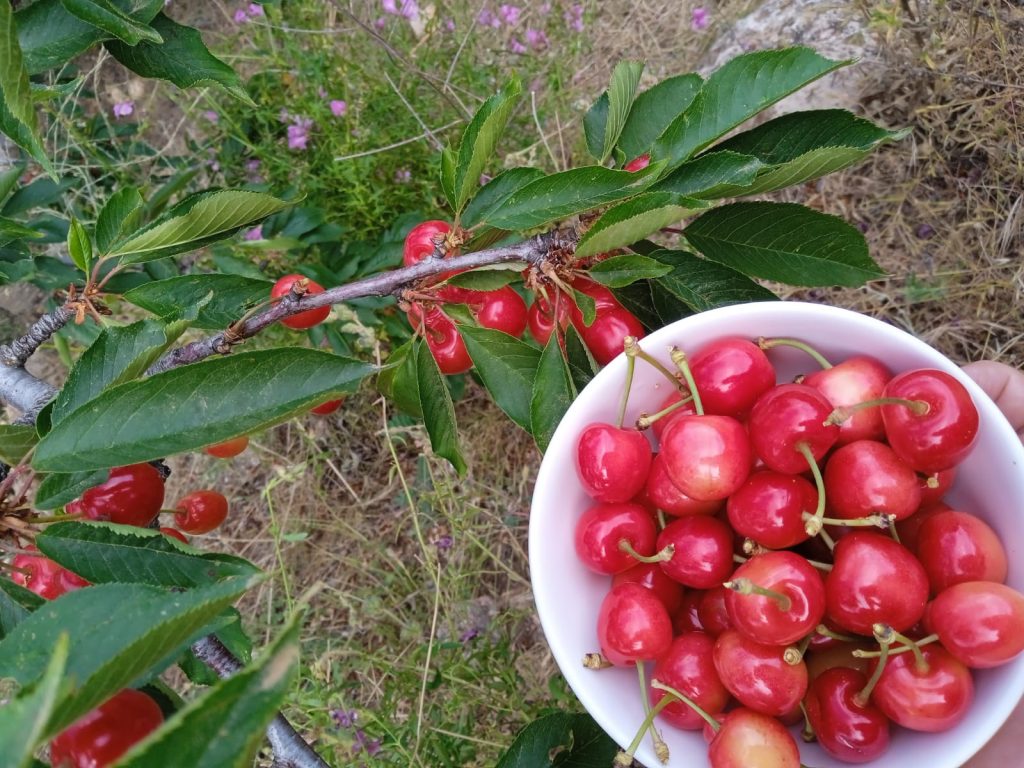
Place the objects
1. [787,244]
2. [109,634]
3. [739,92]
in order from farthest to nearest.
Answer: [787,244] < [739,92] < [109,634]

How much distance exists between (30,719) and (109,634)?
212mm

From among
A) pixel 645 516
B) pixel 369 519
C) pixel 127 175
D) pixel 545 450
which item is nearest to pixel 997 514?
pixel 645 516

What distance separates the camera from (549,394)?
98cm

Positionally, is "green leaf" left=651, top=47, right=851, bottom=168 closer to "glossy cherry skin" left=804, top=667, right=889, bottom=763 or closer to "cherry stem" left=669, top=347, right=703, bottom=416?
"cherry stem" left=669, top=347, right=703, bottom=416

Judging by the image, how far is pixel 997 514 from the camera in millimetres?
893

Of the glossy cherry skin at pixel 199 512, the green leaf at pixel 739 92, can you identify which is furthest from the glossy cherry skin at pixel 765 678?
the glossy cherry skin at pixel 199 512

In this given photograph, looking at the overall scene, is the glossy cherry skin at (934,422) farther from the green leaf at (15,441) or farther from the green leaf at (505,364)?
the green leaf at (15,441)

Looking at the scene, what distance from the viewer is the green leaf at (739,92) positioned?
2.99 feet

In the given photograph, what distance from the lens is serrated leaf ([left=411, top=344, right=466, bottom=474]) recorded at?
1040mm

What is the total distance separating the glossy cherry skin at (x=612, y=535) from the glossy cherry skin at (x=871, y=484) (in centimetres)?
23

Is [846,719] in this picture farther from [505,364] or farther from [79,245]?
[79,245]

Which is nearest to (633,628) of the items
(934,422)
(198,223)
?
(934,422)

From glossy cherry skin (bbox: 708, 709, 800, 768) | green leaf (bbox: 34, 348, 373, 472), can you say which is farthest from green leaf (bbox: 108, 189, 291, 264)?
glossy cherry skin (bbox: 708, 709, 800, 768)

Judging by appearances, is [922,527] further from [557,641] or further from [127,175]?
[127,175]
